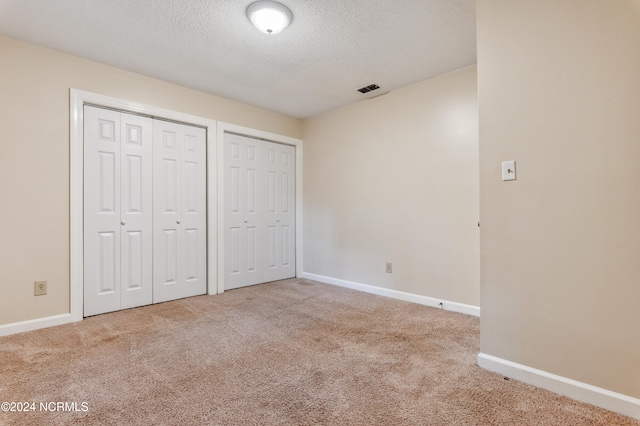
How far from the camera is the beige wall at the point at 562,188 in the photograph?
4.62ft

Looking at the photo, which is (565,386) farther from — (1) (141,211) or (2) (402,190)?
(1) (141,211)

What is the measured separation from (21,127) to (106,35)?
1.02 m

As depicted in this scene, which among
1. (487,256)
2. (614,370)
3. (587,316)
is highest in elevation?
(487,256)

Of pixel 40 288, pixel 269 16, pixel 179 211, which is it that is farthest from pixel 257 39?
pixel 40 288

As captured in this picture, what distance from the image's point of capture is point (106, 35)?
2.35m

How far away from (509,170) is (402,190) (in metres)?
1.64

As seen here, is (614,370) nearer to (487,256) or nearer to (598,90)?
(487,256)

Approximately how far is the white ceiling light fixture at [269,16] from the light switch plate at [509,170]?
1701mm

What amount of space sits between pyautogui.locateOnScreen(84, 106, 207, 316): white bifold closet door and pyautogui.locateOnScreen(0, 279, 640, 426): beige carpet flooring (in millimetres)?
381

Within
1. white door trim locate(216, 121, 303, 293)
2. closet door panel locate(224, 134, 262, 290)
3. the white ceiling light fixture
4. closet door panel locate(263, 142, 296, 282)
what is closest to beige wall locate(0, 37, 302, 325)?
white door trim locate(216, 121, 303, 293)

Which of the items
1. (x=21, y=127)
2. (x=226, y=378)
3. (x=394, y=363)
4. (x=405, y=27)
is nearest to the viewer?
(x=226, y=378)

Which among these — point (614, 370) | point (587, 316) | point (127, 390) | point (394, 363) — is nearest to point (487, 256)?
point (587, 316)

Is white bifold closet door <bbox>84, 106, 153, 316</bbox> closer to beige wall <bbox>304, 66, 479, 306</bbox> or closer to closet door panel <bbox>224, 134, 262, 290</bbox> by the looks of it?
closet door panel <bbox>224, 134, 262, 290</bbox>

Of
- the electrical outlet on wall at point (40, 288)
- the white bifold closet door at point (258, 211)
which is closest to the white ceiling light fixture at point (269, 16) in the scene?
the white bifold closet door at point (258, 211)
